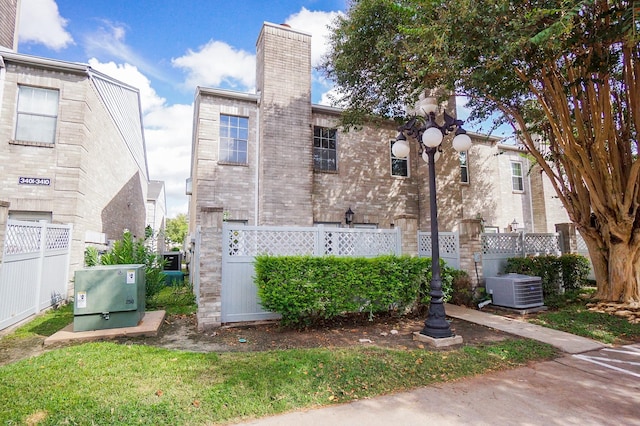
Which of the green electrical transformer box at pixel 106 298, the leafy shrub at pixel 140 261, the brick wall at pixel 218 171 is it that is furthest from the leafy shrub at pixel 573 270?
the leafy shrub at pixel 140 261

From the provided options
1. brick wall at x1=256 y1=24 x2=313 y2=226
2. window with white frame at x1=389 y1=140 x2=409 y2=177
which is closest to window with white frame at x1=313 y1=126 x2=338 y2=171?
brick wall at x1=256 y1=24 x2=313 y2=226

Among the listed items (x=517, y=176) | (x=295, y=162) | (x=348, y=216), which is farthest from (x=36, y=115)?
(x=517, y=176)

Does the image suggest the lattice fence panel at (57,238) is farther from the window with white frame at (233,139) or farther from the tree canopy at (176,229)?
the tree canopy at (176,229)

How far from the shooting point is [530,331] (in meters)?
6.09

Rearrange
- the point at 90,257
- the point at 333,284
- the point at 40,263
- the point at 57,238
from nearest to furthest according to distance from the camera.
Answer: the point at 333,284, the point at 40,263, the point at 57,238, the point at 90,257

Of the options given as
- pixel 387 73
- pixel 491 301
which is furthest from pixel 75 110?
pixel 491 301

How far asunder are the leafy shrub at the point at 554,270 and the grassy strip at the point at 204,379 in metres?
4.72

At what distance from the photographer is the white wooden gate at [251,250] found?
639cm

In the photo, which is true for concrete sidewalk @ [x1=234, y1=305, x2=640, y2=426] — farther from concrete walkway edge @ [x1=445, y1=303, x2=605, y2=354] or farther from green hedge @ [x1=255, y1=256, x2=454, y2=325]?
green hedge @ [x1=255, y1=256, x2=454, y2=325]

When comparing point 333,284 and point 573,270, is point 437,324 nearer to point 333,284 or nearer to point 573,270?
point 333,284

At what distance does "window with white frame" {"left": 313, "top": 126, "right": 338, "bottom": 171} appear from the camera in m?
11.9

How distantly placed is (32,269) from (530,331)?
9.84m

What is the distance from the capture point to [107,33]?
10062mm

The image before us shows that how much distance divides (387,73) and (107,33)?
28.4ft
